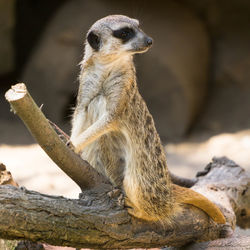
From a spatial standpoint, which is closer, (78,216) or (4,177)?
(78,216)

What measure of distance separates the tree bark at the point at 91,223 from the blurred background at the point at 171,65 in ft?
9.85

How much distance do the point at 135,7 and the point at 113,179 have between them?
12.3 ft

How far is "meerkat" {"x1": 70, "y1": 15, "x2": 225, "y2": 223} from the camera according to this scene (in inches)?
85.7

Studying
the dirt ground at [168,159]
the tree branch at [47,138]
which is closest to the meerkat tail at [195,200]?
the tree branch at [47,138]

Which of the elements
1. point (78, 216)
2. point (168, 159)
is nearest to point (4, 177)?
point (78, 216)

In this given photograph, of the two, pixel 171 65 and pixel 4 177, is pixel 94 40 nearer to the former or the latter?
pixel 4 177

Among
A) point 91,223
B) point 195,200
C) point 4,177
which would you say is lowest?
point 91,223

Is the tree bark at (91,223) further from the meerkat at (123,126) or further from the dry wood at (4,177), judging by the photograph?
the dry wood at (4,177)

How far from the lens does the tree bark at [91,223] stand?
1.86 metres

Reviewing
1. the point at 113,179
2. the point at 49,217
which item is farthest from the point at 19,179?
the point at 49,217

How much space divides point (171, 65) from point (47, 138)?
400 centimetres

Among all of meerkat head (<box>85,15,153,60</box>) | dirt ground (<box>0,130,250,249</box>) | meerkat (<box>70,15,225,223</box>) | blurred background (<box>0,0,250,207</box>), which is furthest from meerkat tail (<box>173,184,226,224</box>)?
blurred background (<box>0,0,250,207</box>)

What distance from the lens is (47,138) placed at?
180cm

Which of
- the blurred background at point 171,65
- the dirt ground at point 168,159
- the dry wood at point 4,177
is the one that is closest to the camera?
the dry wood at point 4,177
